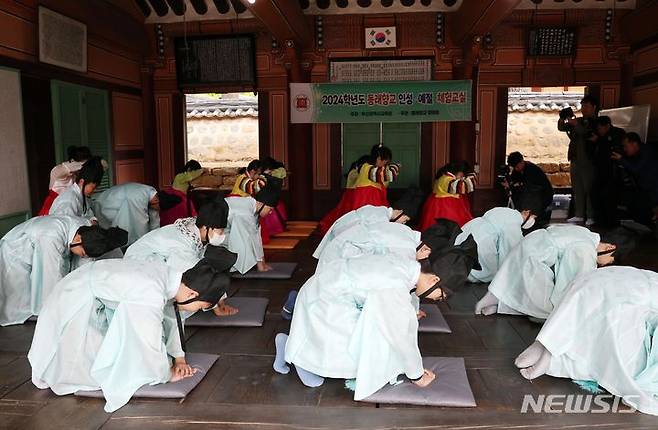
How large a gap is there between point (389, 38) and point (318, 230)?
292 cm

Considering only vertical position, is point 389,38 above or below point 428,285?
above

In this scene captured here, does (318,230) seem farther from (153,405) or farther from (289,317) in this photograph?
(153,405)

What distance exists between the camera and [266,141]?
841cm

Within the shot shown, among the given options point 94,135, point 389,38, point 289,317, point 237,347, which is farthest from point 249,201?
point 389,38

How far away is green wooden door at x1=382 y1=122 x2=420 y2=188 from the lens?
327 inches

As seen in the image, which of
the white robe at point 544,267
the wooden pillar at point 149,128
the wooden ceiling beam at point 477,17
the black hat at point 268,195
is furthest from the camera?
the wooden pillar at point 149,128

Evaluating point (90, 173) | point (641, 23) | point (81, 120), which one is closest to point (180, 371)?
point (90, 173)

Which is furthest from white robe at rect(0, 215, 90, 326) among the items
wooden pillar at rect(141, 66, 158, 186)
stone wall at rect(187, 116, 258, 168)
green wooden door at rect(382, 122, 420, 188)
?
stone wall at rect(187, 116, 258, 168)

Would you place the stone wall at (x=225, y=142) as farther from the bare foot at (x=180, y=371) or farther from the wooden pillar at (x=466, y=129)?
the bare foot at (x=180, y=371)

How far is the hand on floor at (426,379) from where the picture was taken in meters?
2.80

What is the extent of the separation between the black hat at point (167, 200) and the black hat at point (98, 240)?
2.67 m

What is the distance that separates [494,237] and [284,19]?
351 cm

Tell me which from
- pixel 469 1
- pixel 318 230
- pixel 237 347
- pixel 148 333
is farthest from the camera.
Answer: pixel 318 230

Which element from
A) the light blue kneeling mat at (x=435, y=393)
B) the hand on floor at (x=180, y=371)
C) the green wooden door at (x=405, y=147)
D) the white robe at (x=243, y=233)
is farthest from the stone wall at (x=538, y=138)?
the hand on floor at (x=180, y=371)
